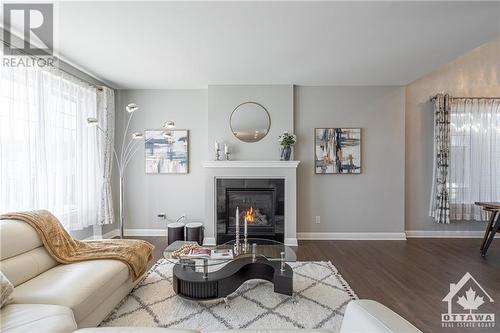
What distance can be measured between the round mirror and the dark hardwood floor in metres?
2.03

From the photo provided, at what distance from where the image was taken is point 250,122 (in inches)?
175

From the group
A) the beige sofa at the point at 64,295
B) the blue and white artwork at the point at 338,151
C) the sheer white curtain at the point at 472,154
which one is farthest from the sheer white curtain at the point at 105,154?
the sheer white curtain at the point at 472,154

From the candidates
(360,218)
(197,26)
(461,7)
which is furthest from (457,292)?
(197,26)

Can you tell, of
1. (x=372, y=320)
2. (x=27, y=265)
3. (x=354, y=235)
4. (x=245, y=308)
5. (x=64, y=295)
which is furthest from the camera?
(x=354, y=235)

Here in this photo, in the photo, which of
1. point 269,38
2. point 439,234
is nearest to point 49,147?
point 269,38

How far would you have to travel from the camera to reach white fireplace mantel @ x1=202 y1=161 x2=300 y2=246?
4.27 meters

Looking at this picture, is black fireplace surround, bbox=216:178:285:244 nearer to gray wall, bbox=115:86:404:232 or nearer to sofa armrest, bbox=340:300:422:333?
gray wall, bbox=115:86:404:232

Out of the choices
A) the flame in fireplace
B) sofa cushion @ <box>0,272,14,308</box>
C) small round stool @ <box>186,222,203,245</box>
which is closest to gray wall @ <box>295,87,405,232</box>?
the flame in fireplace

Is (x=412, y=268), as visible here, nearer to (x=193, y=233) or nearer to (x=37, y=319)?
(x=193, y=233)

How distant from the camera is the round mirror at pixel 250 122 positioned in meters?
4.45

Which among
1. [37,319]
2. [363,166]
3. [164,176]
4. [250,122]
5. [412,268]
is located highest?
[250,122]

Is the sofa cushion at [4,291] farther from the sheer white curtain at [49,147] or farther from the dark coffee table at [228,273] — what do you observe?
the sheer white curtain at [49,147]

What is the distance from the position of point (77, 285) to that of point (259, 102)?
11.7 feet

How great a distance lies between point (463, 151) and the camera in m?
4.57
